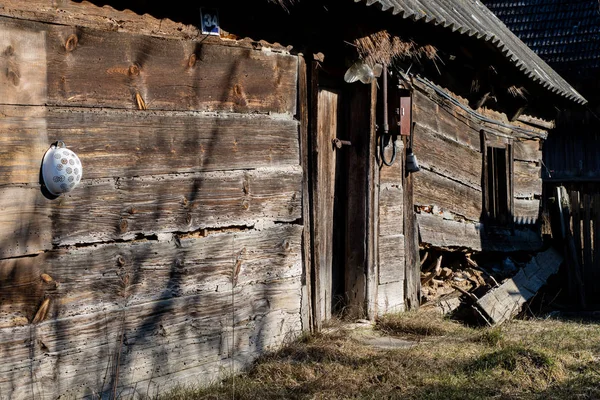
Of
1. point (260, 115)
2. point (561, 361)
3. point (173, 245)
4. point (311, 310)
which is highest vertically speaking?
point (260, 115)

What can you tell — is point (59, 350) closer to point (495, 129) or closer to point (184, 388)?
point (184, 388)

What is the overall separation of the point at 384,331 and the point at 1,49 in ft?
13.5

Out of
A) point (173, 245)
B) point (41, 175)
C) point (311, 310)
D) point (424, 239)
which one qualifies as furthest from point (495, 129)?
point (41, 175)

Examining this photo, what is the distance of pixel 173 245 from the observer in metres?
4.93

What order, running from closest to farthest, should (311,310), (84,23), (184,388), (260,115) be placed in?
(84,23), (184,388), (260,115), (311,310)

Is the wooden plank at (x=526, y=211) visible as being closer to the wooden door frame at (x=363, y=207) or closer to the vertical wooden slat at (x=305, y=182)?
the wooden door frame at (x=363, y=207)

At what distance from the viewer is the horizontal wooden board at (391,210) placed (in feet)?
24.3

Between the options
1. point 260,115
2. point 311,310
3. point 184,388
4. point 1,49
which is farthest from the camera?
point 311,310

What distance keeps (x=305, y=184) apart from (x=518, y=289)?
3.80 m

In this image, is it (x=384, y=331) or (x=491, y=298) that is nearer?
(x=384, y=331)

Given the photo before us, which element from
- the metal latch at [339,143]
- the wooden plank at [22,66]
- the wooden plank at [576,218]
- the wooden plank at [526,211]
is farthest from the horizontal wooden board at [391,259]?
the wooden plank at [526,211]

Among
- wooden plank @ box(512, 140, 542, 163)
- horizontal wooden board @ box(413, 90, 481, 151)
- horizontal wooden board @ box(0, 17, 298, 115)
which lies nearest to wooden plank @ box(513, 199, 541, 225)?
wooden plank @ box(512, 140, 542, 163)

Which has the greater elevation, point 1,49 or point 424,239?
point 1,49

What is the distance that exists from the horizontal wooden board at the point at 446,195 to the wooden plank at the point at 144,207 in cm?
276
